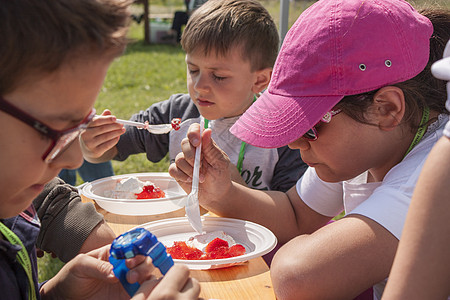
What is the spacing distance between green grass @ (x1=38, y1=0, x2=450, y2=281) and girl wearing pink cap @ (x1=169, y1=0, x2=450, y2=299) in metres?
3.53

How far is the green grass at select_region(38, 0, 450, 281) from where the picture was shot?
5202mm

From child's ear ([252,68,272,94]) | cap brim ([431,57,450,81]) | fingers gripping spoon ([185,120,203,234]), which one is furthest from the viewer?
child's ear ([252,68,272,94])

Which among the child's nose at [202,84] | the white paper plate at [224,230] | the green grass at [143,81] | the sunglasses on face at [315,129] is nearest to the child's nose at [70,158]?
the white paper plate at [224,230]

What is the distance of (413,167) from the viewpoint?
1.23m

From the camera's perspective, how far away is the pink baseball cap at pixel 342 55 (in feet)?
4.01

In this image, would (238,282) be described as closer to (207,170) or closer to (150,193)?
(207,170)

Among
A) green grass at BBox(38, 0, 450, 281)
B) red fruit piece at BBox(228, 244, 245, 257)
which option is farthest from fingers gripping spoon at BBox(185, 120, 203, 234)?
green grass at BBox(38, 0, 450, 281)

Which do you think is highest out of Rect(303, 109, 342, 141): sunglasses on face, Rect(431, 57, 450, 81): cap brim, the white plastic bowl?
Rect(431, 57, 450, 81): cap brim

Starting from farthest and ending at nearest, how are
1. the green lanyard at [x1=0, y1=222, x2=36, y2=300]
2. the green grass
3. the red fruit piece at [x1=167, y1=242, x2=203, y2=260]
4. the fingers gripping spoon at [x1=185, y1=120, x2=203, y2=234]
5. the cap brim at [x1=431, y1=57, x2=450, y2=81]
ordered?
the green grass
the fingers gripping spoon at [x1=185, y1=120, x2=203, y2=234]
the red fruit piece at [x1=167, y1=242, x2=203, y2=260]
the green lanyard at [x1=0, y1=222, x2=36, y2=300]
the cap brim at [x1=431, y1=57, x2=450, y2=81]

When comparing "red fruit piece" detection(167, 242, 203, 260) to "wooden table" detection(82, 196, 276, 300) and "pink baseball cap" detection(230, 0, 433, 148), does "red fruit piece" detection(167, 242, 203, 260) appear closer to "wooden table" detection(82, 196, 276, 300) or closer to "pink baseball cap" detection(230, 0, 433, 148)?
"wooden table" detection(82, 196, 276, 300)

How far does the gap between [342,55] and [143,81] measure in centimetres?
787

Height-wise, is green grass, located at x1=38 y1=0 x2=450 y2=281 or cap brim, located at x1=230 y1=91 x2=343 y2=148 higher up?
cap brim, located at x1=230 y1=91 x2=343 y2=148

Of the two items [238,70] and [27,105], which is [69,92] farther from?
[238,70]

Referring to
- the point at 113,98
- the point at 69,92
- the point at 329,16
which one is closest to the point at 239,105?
the point at 329,16
